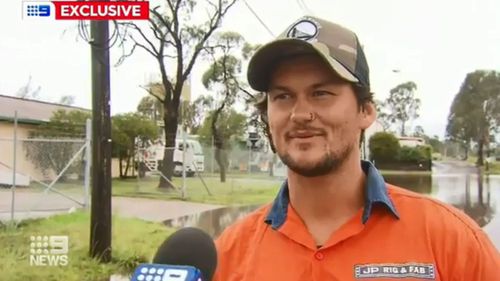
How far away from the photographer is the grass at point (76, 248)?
614cm

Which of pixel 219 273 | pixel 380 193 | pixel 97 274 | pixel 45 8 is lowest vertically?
pixel 97 274

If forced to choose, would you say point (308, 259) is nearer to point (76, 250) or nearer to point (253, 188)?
point (76, 250)

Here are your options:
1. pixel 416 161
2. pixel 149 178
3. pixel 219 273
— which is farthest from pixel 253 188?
pixel 416 161

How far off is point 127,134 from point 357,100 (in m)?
12.9

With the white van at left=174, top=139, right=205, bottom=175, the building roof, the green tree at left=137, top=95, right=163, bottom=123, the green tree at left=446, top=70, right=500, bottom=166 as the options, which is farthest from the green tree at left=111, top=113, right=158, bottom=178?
the green tree at left=446, top=70, right=500, bottom=166

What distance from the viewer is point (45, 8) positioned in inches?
283

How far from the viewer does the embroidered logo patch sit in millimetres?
1249

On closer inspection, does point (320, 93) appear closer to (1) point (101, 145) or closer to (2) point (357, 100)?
(2) point (357, 100)

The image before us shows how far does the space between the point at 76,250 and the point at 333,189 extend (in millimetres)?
5834

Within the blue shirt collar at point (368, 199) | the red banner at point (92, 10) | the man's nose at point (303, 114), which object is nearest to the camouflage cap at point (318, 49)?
the man's nose at point (303, 114)

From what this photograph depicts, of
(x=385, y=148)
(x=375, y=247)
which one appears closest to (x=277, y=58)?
(x=375, y=247)

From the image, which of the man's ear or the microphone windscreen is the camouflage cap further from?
the microphone windscreen

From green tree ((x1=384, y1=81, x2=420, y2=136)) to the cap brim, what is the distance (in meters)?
52.7

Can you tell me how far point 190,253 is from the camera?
1.19 metres
